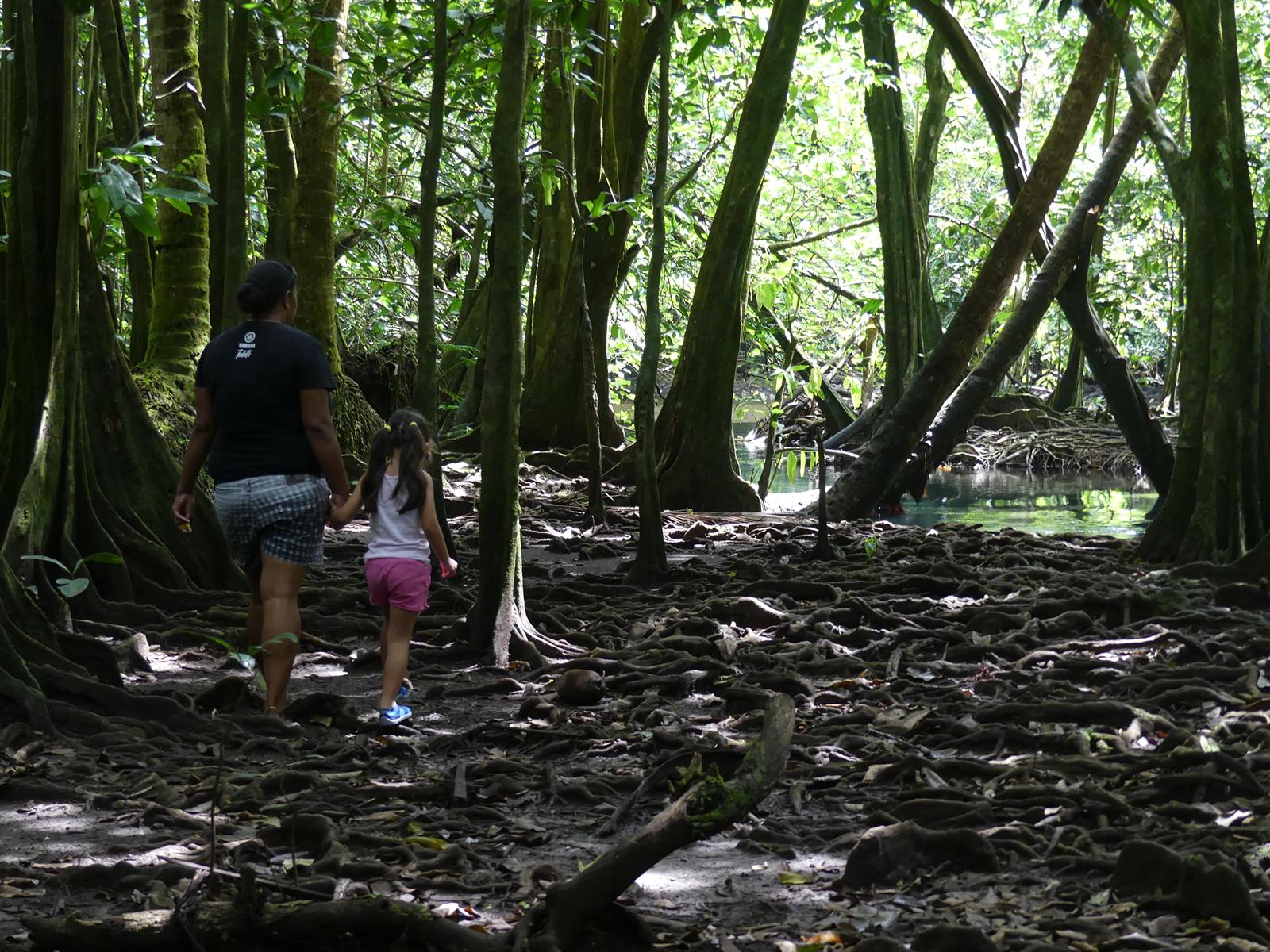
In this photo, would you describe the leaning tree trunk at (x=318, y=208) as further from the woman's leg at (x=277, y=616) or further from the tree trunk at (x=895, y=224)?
the tree trunk at (x=895, y=224)

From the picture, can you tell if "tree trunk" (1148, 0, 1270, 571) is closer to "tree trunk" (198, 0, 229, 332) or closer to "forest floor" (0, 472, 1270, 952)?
"forest floor" (0, 472, 1270, 952)

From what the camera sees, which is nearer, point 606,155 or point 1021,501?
point 606,155

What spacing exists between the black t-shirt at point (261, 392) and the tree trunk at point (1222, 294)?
6009mm

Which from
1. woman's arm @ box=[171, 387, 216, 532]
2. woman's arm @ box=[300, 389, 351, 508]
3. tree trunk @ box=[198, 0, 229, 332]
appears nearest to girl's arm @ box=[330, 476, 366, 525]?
woman's arm @ box=[300, 389, 351, 508]

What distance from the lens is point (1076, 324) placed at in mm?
12406

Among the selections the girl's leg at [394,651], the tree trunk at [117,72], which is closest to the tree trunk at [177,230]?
the tree trunk at [117,72]

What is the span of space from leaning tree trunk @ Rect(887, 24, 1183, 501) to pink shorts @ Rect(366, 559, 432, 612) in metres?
7.97

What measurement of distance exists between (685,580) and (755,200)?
421 centimetres

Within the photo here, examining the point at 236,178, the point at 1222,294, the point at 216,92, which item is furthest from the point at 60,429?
the point at 1222,294

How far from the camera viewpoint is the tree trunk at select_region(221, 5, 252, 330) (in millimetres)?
7951

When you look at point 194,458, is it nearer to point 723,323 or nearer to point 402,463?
point 402,463

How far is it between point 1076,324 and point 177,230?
8033mm

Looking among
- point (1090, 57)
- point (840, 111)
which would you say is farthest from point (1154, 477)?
point (840, 111)

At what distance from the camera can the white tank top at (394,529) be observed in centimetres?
562
